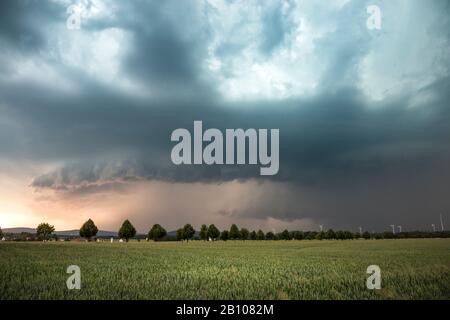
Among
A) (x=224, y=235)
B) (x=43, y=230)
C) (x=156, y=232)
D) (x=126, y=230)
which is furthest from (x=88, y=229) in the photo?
(x=224, y=235)

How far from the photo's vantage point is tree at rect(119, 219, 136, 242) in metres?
148

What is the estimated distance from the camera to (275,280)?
18.4 meters

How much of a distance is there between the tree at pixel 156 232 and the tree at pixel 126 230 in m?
10.7

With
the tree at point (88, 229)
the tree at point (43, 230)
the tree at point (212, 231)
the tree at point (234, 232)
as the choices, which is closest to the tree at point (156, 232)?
the tree at point (88, 229)

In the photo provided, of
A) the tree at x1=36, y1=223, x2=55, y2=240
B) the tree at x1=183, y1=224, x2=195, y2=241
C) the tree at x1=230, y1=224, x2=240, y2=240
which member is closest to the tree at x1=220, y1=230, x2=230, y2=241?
the tree at x1=230, y1=224, x2=240, y2=240

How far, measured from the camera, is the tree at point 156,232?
522ft

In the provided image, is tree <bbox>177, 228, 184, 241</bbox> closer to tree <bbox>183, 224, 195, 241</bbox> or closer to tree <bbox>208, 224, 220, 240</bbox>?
tree <bbox>183, 224, 195, 241</bbox>

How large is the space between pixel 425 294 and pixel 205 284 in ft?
30.9

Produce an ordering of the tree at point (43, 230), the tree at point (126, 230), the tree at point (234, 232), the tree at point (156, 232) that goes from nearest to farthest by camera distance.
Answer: the tree at point (126, 230)
the tree at point (156, 232)
the tree at point (43, 230)
the tree at point (234, 232)

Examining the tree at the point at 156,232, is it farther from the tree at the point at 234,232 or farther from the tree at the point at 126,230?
the tree at the point at 234,232

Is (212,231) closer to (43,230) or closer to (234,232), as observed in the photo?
(234,232)

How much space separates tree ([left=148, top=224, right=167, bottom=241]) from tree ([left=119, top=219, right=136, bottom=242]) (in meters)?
10.7
